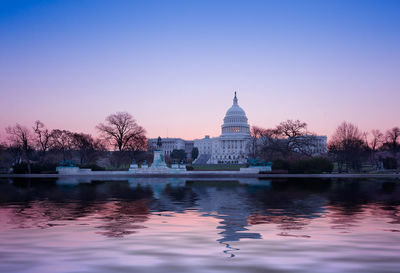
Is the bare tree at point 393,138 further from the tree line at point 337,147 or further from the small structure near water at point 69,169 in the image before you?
the small structure near water at point 69,169

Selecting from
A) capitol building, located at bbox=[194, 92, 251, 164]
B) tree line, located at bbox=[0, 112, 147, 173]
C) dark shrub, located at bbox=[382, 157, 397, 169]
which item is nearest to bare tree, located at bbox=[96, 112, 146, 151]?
tree line, located at bbox=[0, 112, 147, 173]

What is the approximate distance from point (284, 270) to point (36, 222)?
882cm

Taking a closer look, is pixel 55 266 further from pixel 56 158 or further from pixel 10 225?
pixel 56 158

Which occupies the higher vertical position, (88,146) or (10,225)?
(88,146)

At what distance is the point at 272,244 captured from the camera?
899 cm

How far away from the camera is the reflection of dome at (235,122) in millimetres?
161000

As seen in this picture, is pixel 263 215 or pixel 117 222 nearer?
pixel 117 222

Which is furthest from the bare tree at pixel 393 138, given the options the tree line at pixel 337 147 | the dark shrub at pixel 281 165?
the dark shrub at pixel 281 165

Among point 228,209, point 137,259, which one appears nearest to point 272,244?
point 137,259

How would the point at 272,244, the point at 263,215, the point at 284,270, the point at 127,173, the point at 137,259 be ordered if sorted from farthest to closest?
the point at 127,173 < the point at 263,215 < the point at 272,244 < the point at 137,259 < the point at 284,270

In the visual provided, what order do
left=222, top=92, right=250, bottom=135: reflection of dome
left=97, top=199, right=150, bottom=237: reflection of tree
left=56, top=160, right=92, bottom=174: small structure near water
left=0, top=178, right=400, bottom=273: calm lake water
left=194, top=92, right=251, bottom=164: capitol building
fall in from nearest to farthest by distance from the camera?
left=0, top=178, right=400, bottom=273: calm lake water → left=97, top=199, right=150, bottom=237: reflection of tree → left=56, top=160, right=92, bottom=174: small structure near water → left=194, top=92, right=251, bottom=164: capitol building → left=222, top=92, right=250, bottom=135: reflection of dome

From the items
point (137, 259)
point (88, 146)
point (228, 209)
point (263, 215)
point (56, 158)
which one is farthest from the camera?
point (56, 158)

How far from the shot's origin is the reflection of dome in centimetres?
16100

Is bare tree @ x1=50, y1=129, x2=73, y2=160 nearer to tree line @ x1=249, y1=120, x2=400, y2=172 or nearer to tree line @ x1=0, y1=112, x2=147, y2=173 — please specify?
tree line @ x1=0, y1=112, x2=147, y2=173
